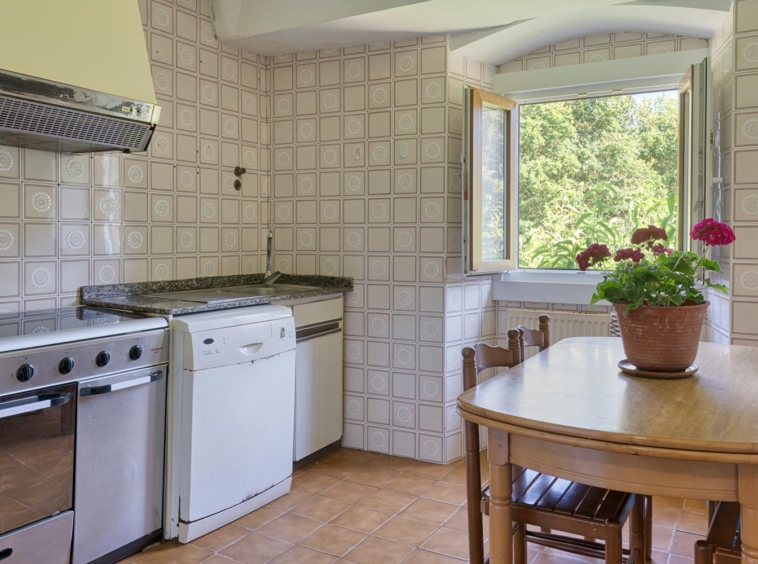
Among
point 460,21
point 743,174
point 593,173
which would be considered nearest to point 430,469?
point 593,173

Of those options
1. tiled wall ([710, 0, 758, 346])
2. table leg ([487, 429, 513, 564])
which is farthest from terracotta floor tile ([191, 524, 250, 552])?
tiled wall ([710, 0, 758, 346])

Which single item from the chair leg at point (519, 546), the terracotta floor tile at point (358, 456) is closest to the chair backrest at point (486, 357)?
the chair leg at point (519, 546)

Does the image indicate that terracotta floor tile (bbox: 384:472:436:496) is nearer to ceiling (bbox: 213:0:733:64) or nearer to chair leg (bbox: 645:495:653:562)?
chair leg (bbox: 645:495:653:562)

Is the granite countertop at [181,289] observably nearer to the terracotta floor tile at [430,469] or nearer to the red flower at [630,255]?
the terracotta floor tile at [430,469]

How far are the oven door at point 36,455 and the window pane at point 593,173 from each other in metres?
2.65

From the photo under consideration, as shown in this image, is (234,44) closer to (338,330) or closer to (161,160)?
(161,160)

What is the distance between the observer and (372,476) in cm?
318

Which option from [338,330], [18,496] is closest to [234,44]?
[338,330]

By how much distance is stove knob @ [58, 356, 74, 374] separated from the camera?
205 centimetres

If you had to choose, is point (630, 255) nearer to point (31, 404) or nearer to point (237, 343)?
point (237, 343)

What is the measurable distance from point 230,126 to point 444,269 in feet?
4.66

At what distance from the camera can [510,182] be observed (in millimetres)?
3623

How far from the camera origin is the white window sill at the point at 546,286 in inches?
135

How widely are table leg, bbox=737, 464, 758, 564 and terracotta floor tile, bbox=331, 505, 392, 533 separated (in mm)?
1602
